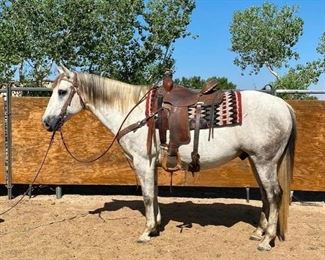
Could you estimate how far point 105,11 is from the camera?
18.5 meters

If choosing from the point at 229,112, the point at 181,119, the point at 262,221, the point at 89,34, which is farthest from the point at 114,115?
the point at 89,34

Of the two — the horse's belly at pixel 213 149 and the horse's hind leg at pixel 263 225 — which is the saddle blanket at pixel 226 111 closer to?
the horse's belly at pixel 213 149

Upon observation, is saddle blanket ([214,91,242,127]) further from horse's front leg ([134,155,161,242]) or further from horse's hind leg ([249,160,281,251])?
horse's front leg ([134,155,161,242])

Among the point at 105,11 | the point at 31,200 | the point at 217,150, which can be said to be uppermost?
the point at 105,11

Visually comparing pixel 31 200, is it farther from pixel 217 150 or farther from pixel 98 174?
pixel 217 150

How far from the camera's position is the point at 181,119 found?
4.59 m

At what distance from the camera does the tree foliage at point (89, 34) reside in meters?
17.4

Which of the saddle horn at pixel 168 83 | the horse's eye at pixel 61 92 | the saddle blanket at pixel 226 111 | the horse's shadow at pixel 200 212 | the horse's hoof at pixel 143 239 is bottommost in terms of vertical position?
the horse's shadow at pixel 200 212

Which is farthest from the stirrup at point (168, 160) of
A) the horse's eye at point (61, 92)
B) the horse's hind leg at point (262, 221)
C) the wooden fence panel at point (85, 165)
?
the wooden fence panel at point (85, 165)

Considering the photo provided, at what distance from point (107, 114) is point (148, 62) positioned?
50.5ft

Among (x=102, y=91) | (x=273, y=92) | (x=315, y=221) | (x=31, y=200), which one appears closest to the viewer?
(x=102, y=91)

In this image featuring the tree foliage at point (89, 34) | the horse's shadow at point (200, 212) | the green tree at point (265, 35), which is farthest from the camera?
the green tree at point (265, 35)

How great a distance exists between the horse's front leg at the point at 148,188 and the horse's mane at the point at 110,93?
0.67 m

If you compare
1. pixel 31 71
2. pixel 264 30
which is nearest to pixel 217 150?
pixel 31 71
